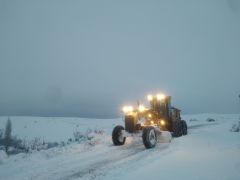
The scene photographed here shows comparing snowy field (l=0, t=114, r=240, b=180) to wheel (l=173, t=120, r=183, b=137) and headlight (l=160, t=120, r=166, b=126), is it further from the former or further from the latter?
wheel (l=173, t=120, r=183, b=137)

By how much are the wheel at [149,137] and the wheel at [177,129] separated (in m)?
4.65

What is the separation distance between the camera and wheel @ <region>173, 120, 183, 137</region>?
20891 millimetres

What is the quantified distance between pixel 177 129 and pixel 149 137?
6044 millimetres

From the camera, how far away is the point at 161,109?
20.1 m

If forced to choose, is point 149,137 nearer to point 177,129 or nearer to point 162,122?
point 162,122

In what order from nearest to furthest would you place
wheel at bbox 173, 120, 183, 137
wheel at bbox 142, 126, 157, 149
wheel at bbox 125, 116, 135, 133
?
wheel at bbox 142, 126, 157, 149 < wheel at bbox 125, 116, 135, 133 < wheel at bbox 173, 120, 183, 137

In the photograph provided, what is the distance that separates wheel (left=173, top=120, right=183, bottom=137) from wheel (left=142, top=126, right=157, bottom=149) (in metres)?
4.65

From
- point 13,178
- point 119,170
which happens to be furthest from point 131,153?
point 13,178

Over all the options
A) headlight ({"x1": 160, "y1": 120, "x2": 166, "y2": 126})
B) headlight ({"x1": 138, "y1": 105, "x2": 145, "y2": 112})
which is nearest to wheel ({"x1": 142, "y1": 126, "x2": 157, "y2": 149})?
headlight ({"x1": 138, "y1": 105, "x2": 145, "y2": 112})

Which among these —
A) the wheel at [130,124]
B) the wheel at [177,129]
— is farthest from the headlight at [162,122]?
the wheel at [130,124]

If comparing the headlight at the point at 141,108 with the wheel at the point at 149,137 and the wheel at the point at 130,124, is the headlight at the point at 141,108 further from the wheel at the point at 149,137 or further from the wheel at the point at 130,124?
the wheel at the point at 149,137

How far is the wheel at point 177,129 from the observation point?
20.9 meters

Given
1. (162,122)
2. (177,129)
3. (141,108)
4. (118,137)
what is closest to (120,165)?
(118,137)

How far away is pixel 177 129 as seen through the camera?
21266 millimetres
